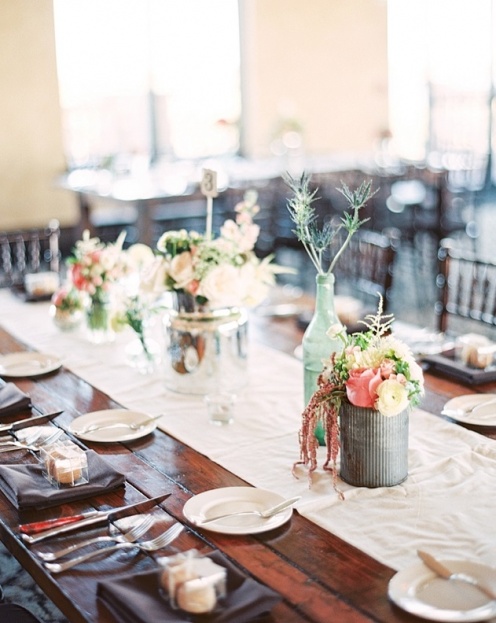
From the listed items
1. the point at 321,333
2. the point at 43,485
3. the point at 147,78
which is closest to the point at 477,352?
the point at 321,333

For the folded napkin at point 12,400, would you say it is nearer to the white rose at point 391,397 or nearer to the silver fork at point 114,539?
the silver fork at point 114,539

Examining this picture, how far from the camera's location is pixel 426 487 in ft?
5.93

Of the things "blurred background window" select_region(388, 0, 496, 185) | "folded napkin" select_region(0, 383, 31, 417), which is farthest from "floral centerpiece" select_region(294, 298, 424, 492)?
"blurred background window" select_region(388, 0, 496, 185)

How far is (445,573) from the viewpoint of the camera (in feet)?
4.74

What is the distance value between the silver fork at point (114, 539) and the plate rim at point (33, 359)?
3.47ft

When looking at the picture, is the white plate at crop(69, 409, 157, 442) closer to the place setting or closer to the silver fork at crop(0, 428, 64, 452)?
the silver fork at crop(0, 428, 64, 452)

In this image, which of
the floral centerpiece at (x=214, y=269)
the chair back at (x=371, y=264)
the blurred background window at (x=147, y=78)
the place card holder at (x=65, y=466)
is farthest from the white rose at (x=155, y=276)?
the blurred background window at (x=147, y=78)

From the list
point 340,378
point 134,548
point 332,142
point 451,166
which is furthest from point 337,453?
point 332,142

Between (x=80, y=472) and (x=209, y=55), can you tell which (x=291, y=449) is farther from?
(x=209, y=55)

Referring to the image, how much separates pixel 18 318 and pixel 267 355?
1.06 m

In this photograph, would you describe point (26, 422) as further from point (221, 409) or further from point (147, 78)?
point (147, 78)

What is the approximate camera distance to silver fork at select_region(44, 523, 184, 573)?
4.98 ft

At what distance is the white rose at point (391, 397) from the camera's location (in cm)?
171

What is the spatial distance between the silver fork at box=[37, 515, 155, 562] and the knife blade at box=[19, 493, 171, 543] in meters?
0.04
